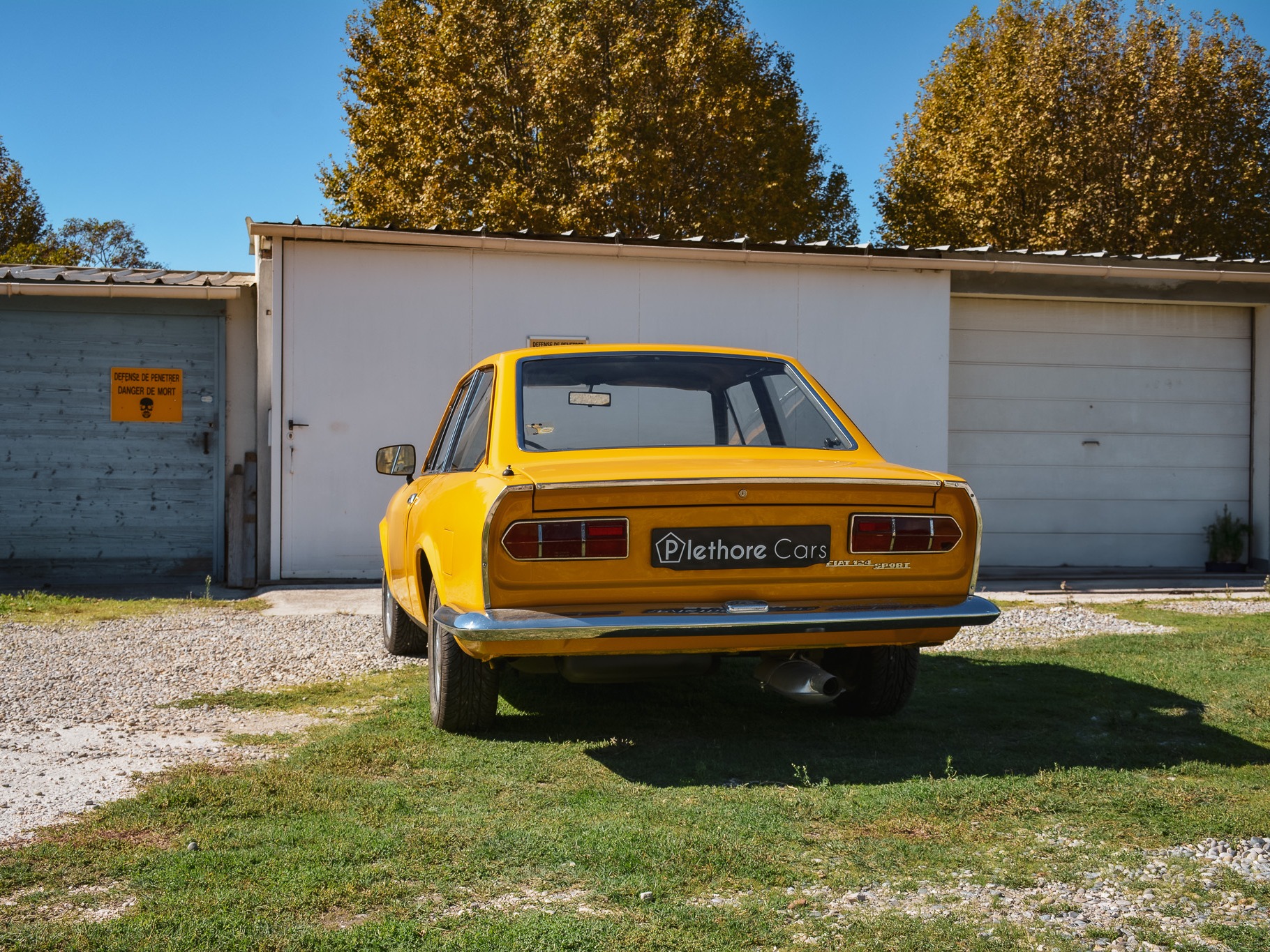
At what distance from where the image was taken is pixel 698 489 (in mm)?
3939

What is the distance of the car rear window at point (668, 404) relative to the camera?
4.71 metres

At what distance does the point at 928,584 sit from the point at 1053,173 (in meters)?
21.4

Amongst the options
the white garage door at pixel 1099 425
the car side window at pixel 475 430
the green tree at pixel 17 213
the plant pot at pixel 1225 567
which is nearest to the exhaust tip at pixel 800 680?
the car side window at pixel 475 430

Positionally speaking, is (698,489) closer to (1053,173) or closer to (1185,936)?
(1185,936)

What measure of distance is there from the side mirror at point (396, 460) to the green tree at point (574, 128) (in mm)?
14921

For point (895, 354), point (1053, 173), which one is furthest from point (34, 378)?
point (1053, 173)

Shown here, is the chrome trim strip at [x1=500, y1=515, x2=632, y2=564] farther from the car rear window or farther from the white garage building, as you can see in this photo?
the white garage building

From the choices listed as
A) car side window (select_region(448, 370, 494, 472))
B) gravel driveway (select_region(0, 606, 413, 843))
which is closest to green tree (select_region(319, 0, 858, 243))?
gravel driveway (select_region(0, 606, 413, 843))

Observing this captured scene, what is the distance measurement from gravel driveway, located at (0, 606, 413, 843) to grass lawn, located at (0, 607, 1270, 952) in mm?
300

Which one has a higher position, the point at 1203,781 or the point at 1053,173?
the point at 1053,173

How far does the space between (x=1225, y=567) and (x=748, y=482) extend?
395 inches

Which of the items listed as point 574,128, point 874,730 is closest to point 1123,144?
point 574,128

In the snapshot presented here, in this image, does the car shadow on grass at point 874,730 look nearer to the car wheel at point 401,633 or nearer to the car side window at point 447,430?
the car wheel at point 401,633

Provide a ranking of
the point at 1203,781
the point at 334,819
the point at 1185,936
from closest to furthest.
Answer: the point at 1185,936
the point at 334,819
the point at 1203,781
